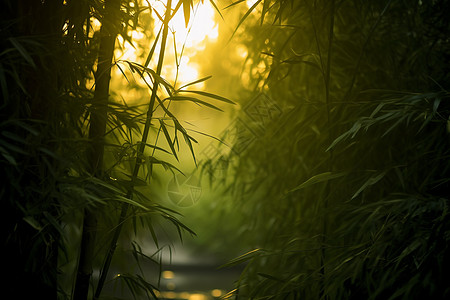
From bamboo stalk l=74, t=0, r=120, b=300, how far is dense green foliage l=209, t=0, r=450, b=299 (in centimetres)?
40

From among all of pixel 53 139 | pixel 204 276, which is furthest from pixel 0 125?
pixel 204 276

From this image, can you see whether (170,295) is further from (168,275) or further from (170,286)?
(168,275)

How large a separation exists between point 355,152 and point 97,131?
2.85ft

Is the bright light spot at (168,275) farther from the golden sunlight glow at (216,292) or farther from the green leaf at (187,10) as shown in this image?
the green leaf at (187,10)

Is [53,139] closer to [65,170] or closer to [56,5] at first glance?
[65,170]

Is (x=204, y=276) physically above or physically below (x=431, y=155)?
above

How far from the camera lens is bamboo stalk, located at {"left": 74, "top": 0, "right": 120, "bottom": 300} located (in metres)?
1.24

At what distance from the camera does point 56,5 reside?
3.88ft

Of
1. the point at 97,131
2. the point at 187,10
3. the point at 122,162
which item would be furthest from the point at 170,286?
the point at 187,10

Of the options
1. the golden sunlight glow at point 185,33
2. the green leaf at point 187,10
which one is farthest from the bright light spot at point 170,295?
the green leaf at point 187,10

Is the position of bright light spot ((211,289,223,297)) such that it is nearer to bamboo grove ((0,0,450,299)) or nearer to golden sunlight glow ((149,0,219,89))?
golden sunlight glow ((149,0,219,89))

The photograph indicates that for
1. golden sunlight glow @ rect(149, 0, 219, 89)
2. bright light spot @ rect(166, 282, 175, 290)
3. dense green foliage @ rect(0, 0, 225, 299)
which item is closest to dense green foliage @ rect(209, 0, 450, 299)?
golden sunlight glow @ rect(149, 0, 219, 89)

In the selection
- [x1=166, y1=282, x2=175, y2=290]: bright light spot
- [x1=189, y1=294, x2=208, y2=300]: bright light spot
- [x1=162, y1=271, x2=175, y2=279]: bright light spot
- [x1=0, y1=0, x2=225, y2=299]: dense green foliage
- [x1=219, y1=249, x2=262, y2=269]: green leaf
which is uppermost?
[x1=162, y1=271, x2=175, y2=279]: bright light spot

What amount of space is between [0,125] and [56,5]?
0.33 m
